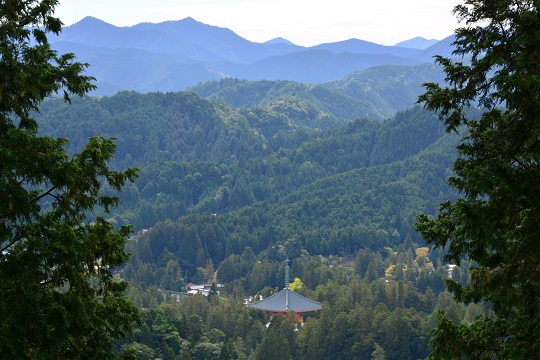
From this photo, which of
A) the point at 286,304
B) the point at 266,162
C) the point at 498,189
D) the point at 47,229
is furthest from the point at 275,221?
the point at 498,189

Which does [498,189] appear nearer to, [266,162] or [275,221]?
[275,221]

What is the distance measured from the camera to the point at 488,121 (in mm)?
11359

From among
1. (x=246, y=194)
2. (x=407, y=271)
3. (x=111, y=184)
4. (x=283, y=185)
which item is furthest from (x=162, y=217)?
(x=111, y=184)

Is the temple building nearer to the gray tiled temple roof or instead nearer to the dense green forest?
the gray tiled temple roof

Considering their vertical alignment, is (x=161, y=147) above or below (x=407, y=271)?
above

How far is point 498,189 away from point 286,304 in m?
45.6

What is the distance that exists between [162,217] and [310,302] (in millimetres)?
56209

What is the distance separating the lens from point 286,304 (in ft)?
179

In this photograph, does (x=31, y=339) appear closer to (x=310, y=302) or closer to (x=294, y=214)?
(x=310, y=302)

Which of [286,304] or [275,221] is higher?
[275,221]

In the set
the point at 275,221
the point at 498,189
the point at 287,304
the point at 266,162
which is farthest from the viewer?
the point at 266,162

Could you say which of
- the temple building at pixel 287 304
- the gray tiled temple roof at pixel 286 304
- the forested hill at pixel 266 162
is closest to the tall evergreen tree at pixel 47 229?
the temple building at pixel 287 304

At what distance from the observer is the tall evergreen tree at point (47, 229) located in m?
10.1

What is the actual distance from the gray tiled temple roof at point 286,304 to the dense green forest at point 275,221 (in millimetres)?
966
